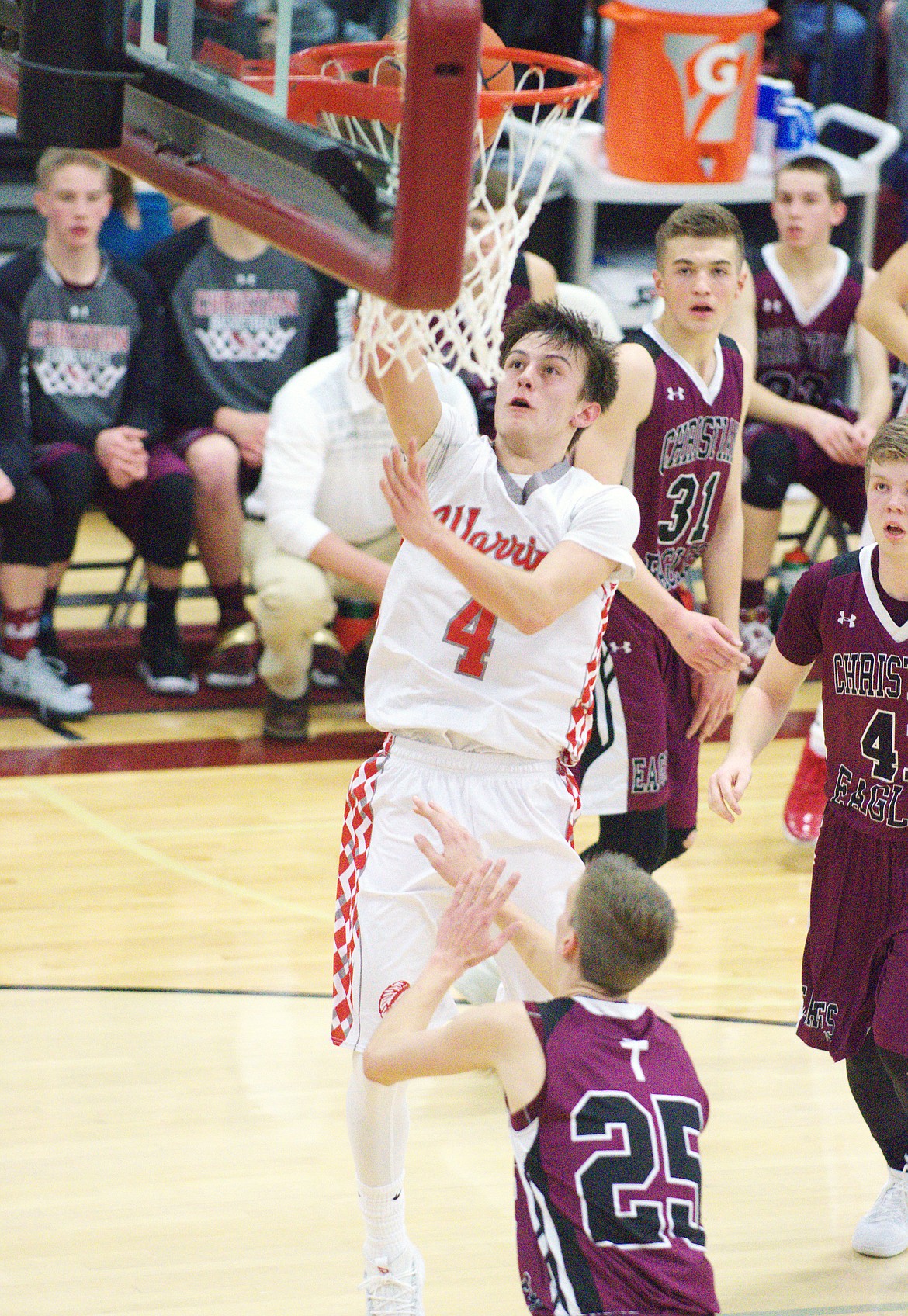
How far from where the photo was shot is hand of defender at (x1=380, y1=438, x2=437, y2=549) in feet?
10.7

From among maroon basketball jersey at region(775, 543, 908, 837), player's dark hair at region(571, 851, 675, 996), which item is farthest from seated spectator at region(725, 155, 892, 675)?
player's dark hair at region(571, 851, 675, 996)

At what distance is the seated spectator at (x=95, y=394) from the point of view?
22.9 ft

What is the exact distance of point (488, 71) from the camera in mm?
3582

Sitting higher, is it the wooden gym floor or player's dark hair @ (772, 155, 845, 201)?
player's dark hair @ (772, 155, 845, 201)

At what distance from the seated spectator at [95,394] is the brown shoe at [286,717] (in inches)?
20.2

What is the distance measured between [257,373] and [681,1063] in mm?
4975

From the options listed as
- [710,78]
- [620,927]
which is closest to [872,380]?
[710,78]

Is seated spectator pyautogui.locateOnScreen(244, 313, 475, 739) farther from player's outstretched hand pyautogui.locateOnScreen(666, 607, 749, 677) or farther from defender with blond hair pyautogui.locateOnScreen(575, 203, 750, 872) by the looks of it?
player's outstretched hand pyautogui.locateOnScreen(666, 607, 749, 677)

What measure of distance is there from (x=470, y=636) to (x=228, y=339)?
13.5ft

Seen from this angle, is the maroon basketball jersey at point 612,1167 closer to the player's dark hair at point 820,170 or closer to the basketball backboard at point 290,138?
the basketball backboard at point 290,138

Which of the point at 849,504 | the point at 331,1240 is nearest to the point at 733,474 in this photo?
the point at 331,1240

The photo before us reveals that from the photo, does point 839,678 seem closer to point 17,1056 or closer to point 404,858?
point 404,858

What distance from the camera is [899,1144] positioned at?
3967 millimetres

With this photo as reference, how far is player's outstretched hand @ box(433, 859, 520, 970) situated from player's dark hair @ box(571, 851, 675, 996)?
0.60 feet
